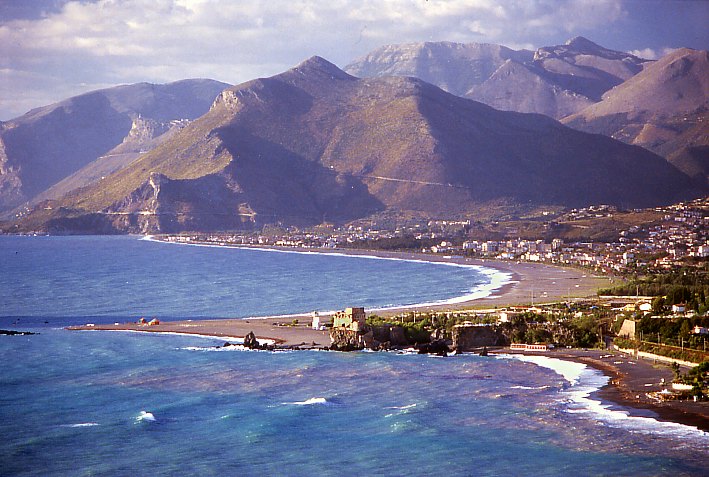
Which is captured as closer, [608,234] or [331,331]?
[331,331]

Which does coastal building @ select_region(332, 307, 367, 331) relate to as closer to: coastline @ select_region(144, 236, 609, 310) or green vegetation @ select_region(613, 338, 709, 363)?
coastline @ select_region(144, 236, 609, 310)

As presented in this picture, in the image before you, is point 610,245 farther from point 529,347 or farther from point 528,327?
point 529,347

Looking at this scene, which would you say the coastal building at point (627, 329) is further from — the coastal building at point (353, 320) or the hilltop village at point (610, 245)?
the hilltop village at point (610, 245)

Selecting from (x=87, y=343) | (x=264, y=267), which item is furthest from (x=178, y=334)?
(x=264, y=267)

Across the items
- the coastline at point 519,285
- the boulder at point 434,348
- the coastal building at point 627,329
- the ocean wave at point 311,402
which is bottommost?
the ocean wave at point 311,402

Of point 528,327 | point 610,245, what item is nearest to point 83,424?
point 528,327

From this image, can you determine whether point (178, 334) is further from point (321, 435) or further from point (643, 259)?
point (643, 259)

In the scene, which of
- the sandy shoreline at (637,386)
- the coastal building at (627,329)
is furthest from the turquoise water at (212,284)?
the sandy shoreline at (637,386)

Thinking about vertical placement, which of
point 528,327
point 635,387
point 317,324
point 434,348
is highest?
point 528,327

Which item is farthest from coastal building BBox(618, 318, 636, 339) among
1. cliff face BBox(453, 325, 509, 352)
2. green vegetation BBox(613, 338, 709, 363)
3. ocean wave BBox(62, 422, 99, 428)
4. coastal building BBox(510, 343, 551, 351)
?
ocean wave BBox(62, 422, 99, 428)
